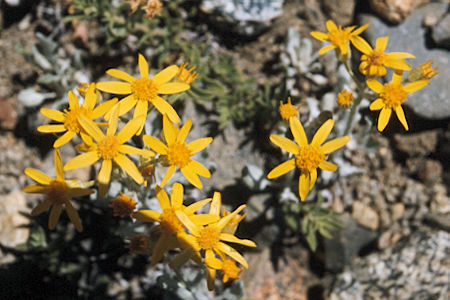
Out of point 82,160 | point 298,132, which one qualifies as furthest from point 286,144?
point 82,160

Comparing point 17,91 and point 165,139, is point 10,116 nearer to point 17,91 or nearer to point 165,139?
point 17,91

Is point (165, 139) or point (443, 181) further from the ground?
point (165, 139)

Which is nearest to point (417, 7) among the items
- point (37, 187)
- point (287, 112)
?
point (287, 112)

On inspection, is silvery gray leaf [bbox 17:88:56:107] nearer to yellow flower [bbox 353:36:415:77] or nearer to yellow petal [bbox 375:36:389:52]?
yellow flower [bbox 353:36:415:77]

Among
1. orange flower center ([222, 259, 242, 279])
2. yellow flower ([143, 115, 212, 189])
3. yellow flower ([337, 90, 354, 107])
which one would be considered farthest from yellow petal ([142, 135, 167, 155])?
yellow flower ([337, 90, 354, 107])

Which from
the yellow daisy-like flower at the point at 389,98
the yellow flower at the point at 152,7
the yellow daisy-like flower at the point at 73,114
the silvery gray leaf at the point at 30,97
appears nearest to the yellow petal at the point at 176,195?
the yellow daisy-like flower at the point at 73,114

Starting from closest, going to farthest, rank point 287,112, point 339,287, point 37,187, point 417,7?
point 37,187 < point 287,112 < point 339,287 < point 417,7
